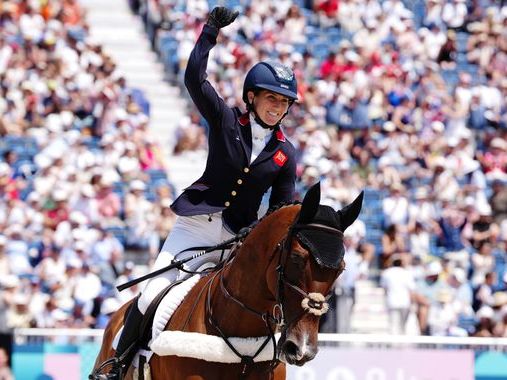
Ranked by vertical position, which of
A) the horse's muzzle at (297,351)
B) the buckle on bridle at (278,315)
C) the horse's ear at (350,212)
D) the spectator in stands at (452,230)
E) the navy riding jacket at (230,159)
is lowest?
the horse's muzzle at (297,351)

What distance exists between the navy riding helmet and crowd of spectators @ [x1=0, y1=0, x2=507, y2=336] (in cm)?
740

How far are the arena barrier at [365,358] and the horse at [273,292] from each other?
16.2 feet

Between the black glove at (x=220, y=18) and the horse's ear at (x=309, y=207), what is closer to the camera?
the horse's ear at (x=309, y=207)

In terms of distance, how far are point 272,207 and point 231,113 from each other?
81cm

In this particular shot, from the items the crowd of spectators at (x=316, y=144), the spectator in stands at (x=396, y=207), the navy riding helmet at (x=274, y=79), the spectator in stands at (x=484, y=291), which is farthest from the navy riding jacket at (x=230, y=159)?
the spectator in stands at (x=396, y=207)

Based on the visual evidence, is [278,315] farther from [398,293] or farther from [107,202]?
[107,202]

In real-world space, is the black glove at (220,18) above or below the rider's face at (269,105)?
above

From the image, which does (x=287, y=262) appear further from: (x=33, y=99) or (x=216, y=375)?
(x=33, y=99)

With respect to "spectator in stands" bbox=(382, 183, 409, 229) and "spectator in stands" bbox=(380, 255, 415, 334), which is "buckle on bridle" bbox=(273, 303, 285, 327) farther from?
"spectator in stands" bbox=(382, 183, 409, 229)

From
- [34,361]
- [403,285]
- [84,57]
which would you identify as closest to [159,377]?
[34,361]

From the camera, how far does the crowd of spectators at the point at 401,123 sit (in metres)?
16.8

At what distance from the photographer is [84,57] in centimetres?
1989

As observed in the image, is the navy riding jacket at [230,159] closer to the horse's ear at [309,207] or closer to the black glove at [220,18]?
the black glove at [220,18]

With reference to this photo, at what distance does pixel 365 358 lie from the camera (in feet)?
42.0
